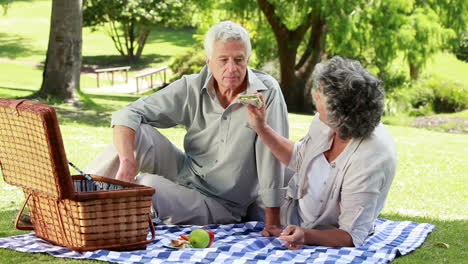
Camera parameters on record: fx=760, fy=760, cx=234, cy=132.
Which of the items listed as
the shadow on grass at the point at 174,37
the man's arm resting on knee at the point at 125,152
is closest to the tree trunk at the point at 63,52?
the man's arm resting on knee at the point at 125,152

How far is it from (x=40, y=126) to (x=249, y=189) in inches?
57.5

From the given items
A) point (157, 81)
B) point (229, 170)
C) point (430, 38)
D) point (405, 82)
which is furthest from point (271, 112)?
point (157, 81)

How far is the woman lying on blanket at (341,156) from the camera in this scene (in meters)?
3.98

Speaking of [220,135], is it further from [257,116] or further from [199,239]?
[199,239]

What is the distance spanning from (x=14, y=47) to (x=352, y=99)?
1255 inches

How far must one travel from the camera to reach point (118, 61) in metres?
32.2

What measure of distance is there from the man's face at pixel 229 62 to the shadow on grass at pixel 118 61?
1049 inches

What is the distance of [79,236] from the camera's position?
3.85 m

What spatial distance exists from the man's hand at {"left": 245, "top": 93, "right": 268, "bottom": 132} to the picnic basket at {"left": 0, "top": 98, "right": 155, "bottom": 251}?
0.70m

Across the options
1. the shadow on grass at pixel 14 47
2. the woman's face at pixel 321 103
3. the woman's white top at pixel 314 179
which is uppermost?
the woman's face at pixel 321 103

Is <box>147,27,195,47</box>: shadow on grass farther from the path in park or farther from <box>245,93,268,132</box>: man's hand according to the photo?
<box>245,93,268,132</box>: man's hand

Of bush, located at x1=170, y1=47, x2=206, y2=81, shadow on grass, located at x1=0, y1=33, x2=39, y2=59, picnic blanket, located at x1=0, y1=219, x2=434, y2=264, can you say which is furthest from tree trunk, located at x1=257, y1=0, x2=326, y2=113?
shadow on grass, located at x1=0, y1=33, x2=39, y2=59

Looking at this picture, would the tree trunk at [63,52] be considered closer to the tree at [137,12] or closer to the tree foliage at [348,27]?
the tree foliage at [348,27]

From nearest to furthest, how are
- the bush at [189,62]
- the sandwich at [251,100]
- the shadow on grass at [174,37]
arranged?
the sandwich at [251,100]
the bush at [189,62]
the shadow on grass at [174,37]
